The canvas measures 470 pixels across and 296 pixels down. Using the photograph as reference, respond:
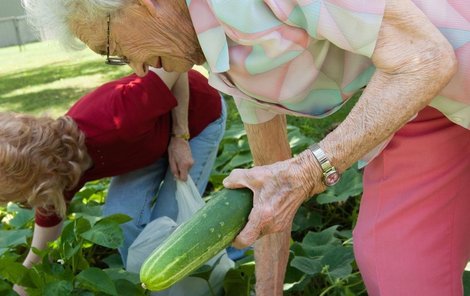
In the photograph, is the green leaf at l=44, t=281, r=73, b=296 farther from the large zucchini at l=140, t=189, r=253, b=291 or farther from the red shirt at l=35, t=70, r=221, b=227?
the large zucchini at l=140, t=189, r=253, b=291

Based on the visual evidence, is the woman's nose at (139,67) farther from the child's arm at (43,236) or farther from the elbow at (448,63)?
the child's arm at (43,236)

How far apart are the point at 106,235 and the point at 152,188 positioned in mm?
969

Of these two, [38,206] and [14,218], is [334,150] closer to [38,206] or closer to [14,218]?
[38,206]

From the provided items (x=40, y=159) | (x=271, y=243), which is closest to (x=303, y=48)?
(x=271, y=243)

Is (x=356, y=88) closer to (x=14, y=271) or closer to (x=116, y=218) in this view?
(x=116, y=218)

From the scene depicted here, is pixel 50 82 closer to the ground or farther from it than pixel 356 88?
closer to the ground

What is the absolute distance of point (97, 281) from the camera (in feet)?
9.45

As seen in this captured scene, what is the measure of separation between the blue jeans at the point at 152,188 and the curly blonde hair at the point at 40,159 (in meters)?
0.50

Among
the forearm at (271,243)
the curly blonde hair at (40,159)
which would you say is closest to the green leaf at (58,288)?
the curly blonde hair at (40,159)

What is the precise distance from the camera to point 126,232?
150 inches

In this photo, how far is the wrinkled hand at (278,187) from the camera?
6.12 ft

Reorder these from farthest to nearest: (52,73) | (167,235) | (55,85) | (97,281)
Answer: (52,73), (55,85), (167,235), (97,281)

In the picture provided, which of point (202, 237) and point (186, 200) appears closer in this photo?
point (202, 237)

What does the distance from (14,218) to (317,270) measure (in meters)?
1.71
